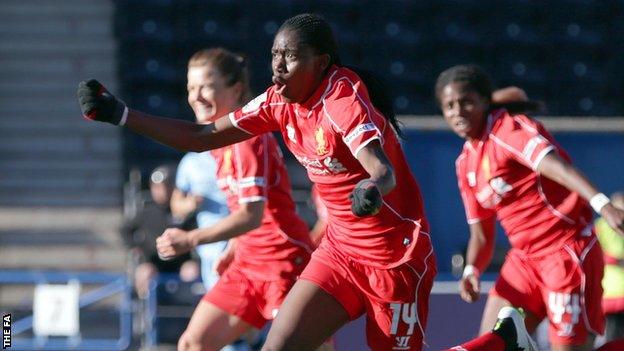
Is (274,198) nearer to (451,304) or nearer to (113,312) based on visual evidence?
(451,304)

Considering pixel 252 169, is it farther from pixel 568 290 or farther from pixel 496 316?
pixel 568 290

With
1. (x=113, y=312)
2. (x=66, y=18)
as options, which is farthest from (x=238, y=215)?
(x=66, y=18)

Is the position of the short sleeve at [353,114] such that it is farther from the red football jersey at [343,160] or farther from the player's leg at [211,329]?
the player's leg at [211,329]

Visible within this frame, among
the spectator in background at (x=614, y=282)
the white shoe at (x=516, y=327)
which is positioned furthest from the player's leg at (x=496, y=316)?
the spectator in background at (x=614, y=282)

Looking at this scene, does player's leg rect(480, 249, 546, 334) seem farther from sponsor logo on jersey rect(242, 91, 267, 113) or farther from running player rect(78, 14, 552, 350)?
sponsor logo on jersey rect(242, 91, 267, 113)

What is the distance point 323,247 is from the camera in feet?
18.7

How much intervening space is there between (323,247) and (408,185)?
467 millimetres

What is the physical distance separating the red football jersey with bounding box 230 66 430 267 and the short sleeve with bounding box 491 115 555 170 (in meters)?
0.83

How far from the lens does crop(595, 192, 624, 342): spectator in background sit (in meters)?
9.31

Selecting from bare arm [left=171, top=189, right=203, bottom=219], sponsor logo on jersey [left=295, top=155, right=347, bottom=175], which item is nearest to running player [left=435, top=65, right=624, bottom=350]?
sponsor logo on jersey [left=295, top=155, right=347, bottom=175]

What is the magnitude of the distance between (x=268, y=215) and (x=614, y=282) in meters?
3.55

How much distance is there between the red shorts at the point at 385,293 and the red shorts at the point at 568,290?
1.05 meters

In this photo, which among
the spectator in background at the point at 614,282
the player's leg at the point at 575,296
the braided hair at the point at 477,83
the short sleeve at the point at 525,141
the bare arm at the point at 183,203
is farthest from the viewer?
the spectator in background at the point at 614,282

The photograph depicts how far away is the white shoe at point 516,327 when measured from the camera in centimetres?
599
